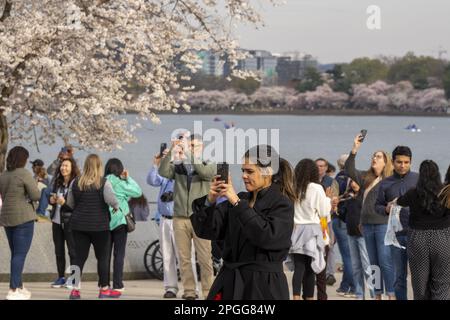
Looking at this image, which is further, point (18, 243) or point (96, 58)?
point (96, 58)

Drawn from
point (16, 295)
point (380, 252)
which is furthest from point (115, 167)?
point (380, 252)

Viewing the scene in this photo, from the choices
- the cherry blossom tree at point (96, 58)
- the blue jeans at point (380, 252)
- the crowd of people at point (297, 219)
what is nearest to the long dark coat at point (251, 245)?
the crowd of people at point (297, 219)

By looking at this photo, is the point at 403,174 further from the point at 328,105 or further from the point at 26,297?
the point at 328,105

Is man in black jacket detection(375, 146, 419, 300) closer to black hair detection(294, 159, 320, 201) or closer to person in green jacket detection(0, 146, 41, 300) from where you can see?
black hair detection(294, 159, 320, 201)

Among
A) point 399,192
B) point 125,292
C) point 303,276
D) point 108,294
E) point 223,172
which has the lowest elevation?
point 125,292

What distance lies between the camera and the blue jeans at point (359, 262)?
13.8 meters

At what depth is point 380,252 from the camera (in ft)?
42.5

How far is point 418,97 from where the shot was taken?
163875 mm

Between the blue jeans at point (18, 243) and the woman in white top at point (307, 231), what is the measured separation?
2.88m

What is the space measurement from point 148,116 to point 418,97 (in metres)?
146

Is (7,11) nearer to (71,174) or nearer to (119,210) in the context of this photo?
(71,174)

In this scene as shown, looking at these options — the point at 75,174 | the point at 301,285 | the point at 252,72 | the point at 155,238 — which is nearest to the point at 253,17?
the point at 252,72

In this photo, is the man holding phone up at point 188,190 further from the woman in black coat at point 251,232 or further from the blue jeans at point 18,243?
the woman in black coat at point 251,232

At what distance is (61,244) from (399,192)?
444 cm
